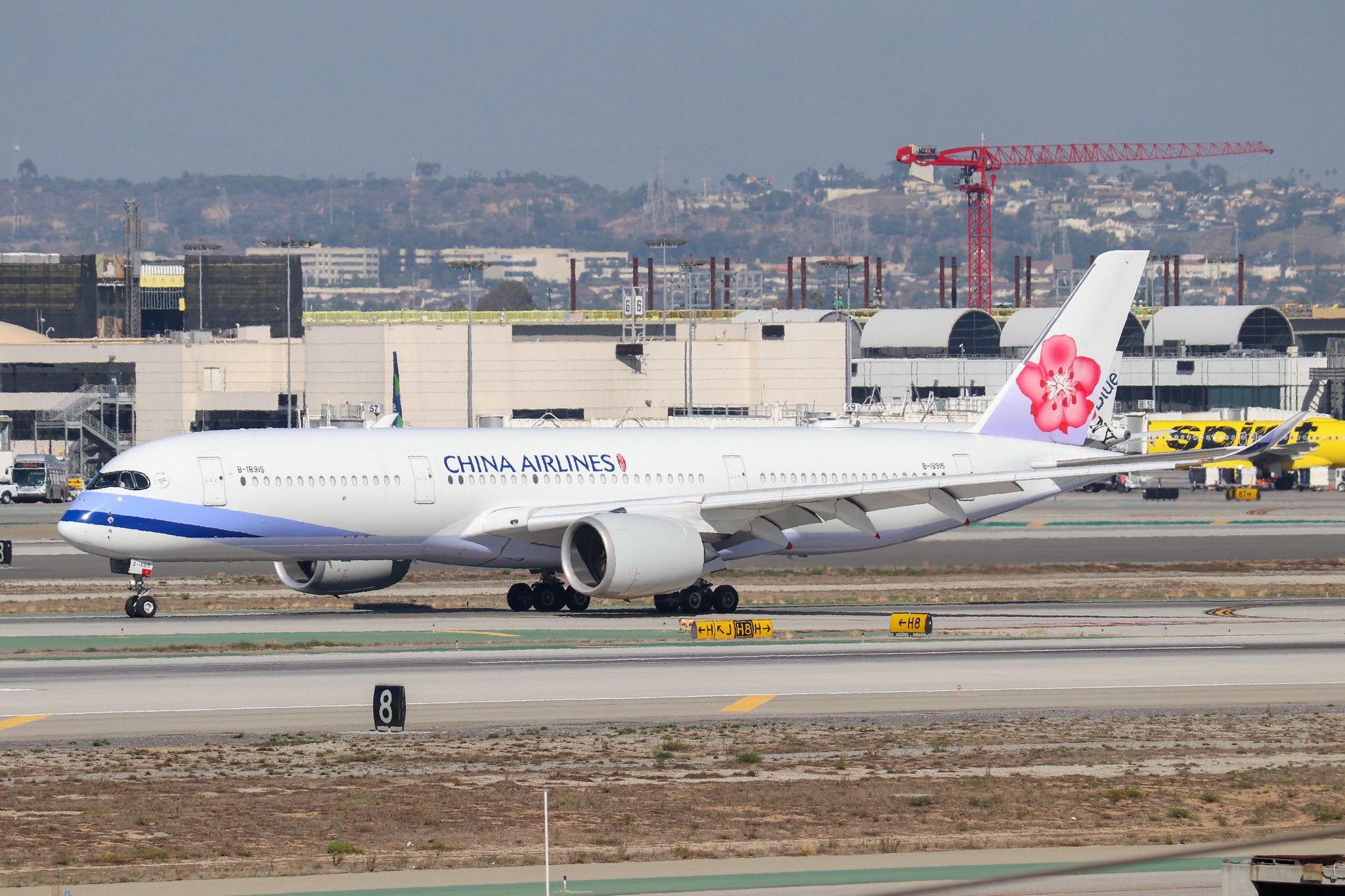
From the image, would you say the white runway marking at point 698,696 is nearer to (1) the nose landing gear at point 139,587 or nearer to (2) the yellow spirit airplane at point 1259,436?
(1) the nose landing gear at point 139,587

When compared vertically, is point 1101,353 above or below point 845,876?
above

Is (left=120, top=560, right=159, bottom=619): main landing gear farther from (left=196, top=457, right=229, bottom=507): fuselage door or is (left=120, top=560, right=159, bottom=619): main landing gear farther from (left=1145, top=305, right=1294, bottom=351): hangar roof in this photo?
(left=1145, top=305, right=1294, bottom=351): hangar roof

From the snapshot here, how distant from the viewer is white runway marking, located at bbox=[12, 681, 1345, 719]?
2800 cm

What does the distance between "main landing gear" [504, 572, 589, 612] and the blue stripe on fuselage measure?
24.2 feet

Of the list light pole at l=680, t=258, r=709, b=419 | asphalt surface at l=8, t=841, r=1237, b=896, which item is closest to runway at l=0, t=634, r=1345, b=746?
asphalt surface at l=8, t=841, r=1237, b=896

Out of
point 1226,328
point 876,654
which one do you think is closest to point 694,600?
point 876,654

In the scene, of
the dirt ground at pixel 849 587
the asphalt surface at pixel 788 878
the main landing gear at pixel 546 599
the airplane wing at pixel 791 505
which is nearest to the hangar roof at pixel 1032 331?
the dirt ground at pixel 849 587

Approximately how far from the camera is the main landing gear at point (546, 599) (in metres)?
46.6

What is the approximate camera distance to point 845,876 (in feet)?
57.5

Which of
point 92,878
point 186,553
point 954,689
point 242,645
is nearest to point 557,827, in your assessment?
point 92,878

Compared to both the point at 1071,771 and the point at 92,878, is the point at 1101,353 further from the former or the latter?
the point at 92,878

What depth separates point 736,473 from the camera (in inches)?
1893

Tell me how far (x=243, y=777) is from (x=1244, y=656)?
2067cm

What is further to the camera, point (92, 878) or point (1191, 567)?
point (1191, 567)
